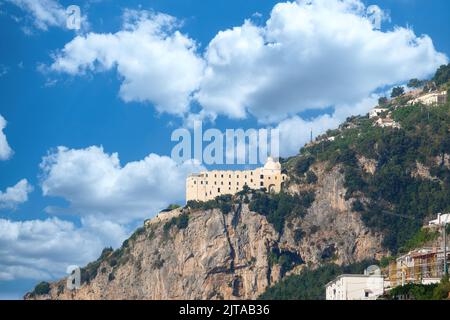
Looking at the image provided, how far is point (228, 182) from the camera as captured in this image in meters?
117

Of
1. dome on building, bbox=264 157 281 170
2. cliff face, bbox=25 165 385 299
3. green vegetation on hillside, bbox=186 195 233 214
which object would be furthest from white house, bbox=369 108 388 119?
green vegetation on hillside, bbox=186 195 233 214

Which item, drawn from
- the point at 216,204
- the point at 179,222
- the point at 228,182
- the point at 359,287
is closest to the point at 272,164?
the point at 228,182

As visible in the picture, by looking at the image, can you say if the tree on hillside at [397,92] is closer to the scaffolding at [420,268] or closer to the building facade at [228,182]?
the building facade at [228,182]

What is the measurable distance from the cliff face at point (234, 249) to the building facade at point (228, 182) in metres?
3.18

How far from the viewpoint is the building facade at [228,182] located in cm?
11588

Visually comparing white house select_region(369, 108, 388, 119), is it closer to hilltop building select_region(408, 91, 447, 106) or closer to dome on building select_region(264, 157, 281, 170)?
hilltop building select_region(408, 91, 447, 106)

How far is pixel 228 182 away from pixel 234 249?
948cm

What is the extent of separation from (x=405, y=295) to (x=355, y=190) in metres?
56.5

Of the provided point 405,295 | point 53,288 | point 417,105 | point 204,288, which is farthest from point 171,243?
point 405,295

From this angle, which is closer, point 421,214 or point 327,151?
point 421,214

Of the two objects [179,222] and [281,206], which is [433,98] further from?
[179,222]

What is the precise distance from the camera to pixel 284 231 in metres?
111

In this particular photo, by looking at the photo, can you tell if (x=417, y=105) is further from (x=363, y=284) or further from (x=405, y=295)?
(x=405, y=295)
